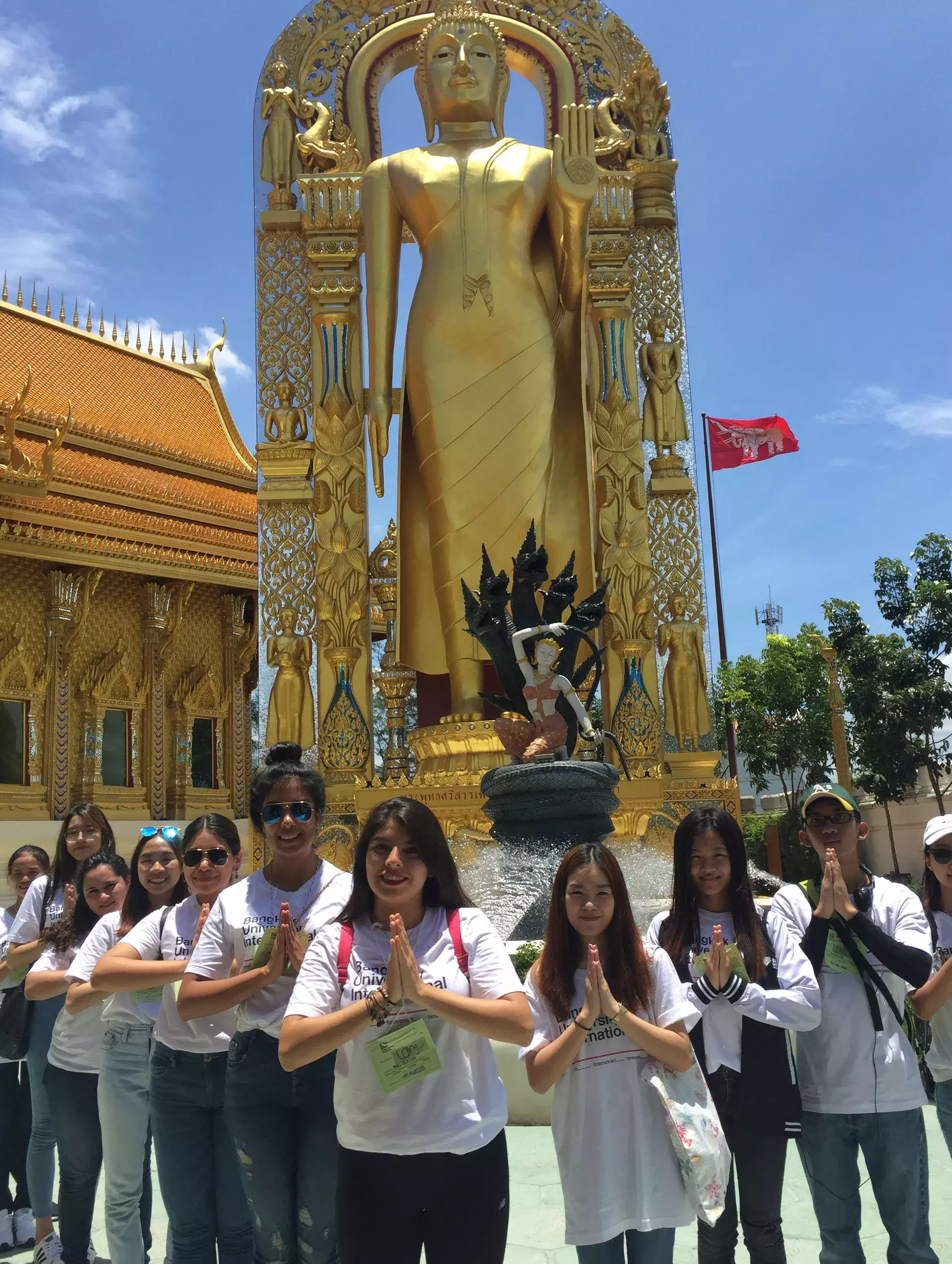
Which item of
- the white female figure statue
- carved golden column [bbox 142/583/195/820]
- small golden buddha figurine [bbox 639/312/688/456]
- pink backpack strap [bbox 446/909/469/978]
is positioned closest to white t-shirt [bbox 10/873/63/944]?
pink backpack strap [bbox 446/909/469/978]

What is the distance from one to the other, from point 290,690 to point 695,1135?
8810 millimetres

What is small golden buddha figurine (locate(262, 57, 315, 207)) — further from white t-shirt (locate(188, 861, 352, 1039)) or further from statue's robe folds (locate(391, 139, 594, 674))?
white t-shirt (locate(188, 861, 352, 1039))

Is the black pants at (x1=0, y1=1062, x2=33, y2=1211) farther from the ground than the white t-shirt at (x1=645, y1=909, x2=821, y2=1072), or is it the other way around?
the white t-shirt at (x1=645, y1=909, x2=821, y2=1072)

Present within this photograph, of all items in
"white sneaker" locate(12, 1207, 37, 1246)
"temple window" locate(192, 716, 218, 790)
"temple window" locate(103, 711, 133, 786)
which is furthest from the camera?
"temple window" locate(192, 716, 218, 790)

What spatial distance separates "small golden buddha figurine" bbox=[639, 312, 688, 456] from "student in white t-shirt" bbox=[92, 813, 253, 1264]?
9.42m

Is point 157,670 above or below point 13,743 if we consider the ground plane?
above

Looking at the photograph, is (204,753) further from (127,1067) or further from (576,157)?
(127,1067)

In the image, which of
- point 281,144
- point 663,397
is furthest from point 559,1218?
point 281,144

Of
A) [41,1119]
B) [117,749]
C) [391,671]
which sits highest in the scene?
[391,671]

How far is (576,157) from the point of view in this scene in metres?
10.2

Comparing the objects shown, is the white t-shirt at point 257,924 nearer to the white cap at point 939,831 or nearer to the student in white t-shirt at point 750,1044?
the student in white t-shirt at point 750,1044

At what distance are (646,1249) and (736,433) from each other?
794 inches

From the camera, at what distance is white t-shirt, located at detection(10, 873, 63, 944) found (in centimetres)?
413

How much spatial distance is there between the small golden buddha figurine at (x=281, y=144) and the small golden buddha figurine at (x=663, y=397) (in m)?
4.17
